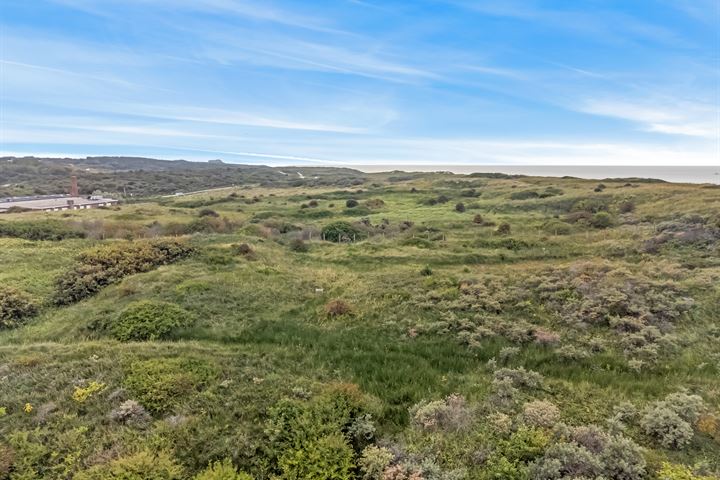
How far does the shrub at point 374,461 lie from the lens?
7.95m

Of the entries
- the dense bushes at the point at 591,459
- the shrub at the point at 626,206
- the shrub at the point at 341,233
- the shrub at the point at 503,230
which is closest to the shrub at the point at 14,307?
the dense bushes at the point at 591,459

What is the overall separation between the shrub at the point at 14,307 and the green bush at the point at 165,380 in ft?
35.6

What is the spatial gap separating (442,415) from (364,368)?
368cm

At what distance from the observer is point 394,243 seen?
34344 millimetres

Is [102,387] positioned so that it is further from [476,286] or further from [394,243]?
[394,243]

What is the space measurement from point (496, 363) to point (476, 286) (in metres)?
6.35

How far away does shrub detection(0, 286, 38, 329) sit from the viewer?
17.6 meters

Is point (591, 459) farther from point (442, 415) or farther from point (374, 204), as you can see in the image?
point (374, 204)

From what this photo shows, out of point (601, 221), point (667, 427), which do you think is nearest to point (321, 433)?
point (667, 427)

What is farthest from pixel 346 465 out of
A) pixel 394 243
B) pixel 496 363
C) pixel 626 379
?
pixel 394 243

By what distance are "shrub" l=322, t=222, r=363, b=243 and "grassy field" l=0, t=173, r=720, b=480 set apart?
10.6m

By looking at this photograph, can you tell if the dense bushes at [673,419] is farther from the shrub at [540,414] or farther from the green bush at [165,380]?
the green bush at [165,380]

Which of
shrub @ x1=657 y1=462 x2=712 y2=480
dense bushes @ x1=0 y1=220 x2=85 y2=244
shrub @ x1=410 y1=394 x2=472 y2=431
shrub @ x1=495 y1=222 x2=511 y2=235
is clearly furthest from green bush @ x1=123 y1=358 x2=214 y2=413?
shrub @ x1=495 y1=222 x2=511 y2=235

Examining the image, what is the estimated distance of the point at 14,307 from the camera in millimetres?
18188
